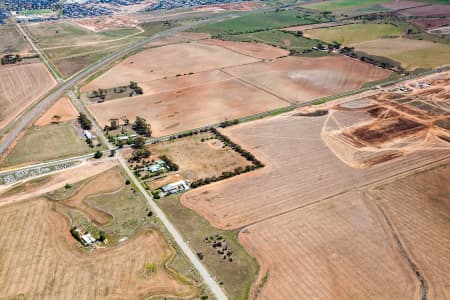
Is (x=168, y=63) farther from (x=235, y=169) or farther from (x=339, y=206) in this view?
(x=339, y=206)

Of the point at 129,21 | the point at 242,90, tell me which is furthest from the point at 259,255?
the point at 129,21

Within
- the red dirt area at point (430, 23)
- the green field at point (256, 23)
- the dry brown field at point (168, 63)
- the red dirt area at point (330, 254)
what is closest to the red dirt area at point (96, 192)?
the red dirt area at point (330, 254)

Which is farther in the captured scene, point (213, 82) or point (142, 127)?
point (213, 82)

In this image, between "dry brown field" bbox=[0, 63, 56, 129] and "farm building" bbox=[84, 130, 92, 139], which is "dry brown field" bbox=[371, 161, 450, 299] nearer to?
"farm building" bbox=[84, 130, 92, 139]

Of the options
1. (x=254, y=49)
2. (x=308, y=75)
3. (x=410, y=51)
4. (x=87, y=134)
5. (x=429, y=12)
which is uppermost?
(x=429, y=12)

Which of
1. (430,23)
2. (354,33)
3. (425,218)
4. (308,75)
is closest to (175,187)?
(425,218)

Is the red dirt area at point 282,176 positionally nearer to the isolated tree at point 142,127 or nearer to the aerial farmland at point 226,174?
the aerial farmland at point 226,174
